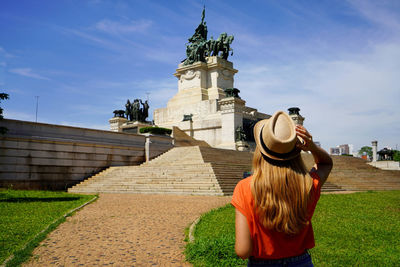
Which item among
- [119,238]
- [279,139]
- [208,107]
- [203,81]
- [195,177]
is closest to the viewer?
[279,139]

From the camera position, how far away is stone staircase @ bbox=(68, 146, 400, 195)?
1537cm

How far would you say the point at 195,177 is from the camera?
16.0 m

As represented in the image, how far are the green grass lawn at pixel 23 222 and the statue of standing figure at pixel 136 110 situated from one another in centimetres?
2394

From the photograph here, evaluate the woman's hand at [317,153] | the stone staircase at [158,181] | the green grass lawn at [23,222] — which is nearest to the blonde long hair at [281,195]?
the woman's hand at [317,153]

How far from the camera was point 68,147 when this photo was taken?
19359 millimetres

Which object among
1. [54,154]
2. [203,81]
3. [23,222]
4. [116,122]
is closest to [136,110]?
[116,122]

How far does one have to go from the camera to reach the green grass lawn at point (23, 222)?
18.8ft

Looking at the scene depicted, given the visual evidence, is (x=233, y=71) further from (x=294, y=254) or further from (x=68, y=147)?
(x=294, y=254)

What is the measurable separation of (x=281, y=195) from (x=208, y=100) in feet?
111

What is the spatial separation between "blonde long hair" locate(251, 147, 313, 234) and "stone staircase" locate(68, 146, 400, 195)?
473 inches

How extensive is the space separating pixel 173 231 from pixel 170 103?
3431 centimetres

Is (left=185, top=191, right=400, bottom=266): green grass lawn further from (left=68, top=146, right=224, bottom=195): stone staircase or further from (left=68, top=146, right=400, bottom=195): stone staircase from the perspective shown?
(left=68, top=146, right=400, bottom=195): stone staircase

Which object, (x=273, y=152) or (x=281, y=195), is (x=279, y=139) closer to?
(x=273, y=152)

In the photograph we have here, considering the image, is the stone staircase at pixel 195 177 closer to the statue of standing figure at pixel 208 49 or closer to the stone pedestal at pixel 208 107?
the stone pedestal at pixel 208 107
